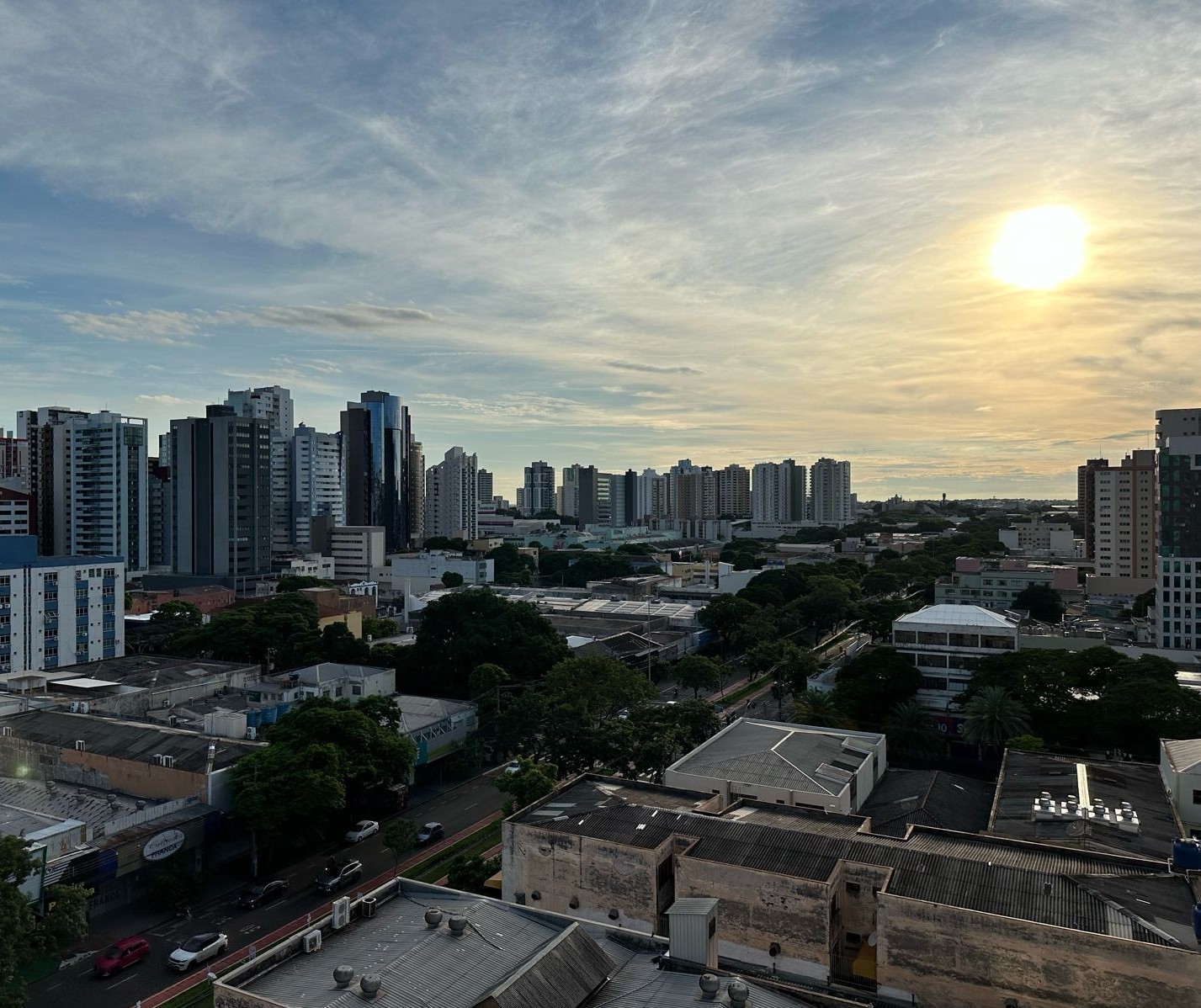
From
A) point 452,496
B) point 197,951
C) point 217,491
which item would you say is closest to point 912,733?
point 197,951

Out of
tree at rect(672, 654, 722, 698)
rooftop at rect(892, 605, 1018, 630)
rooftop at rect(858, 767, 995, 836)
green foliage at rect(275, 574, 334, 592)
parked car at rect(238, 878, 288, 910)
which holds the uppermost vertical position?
rooftop at rect(892, 605, 1018, 630)

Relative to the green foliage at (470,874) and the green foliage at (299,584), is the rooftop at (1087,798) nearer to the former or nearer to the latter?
the green foliage at (470,874)

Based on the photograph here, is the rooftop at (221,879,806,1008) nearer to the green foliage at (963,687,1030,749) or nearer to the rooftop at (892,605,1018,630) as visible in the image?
the green foliage at (963,687,1030,749)

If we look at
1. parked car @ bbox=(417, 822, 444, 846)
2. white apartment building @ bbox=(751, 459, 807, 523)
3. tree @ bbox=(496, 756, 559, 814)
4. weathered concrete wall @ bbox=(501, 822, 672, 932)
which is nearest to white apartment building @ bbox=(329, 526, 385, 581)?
parked car @ bbox=(417, 822, 444, 846)

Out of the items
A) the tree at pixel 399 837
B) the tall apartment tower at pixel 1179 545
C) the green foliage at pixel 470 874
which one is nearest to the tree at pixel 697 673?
the tree at pixel 399 837

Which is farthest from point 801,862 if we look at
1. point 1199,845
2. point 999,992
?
point 1199,845

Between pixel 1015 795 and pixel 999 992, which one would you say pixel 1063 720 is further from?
pixel 999 992
